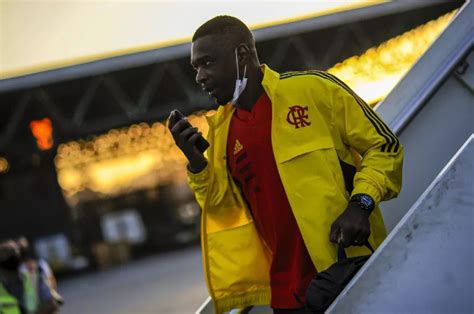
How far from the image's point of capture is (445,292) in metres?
2.41

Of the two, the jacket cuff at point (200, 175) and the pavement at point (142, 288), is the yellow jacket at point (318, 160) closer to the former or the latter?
the jacket cuff at point (200, 175)

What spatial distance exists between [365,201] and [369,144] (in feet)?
0.74

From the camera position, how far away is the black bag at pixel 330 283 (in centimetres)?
267

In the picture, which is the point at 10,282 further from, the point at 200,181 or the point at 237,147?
the point at 237,147

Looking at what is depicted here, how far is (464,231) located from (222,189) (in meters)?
1.11

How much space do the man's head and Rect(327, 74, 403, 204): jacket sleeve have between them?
1.28 ft

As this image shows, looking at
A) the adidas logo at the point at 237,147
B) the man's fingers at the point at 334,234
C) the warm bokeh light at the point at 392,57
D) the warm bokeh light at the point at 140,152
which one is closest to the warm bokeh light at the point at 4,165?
the warm bokeh light at the point at 140,152

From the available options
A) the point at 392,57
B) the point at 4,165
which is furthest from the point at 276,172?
the point at 4,165

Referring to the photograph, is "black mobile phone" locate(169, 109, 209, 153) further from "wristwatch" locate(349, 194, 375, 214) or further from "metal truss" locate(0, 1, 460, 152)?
"metal truss" locate(0, 1, 460, 152)

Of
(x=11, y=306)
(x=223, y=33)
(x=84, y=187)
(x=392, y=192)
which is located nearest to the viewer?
(x=392, y=192)

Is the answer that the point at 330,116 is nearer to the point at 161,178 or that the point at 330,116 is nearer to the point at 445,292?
the point at 445,292

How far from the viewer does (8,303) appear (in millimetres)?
6641

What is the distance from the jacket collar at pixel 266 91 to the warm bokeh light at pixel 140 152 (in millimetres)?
19173

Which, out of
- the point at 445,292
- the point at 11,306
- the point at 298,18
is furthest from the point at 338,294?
the point at 298,18
